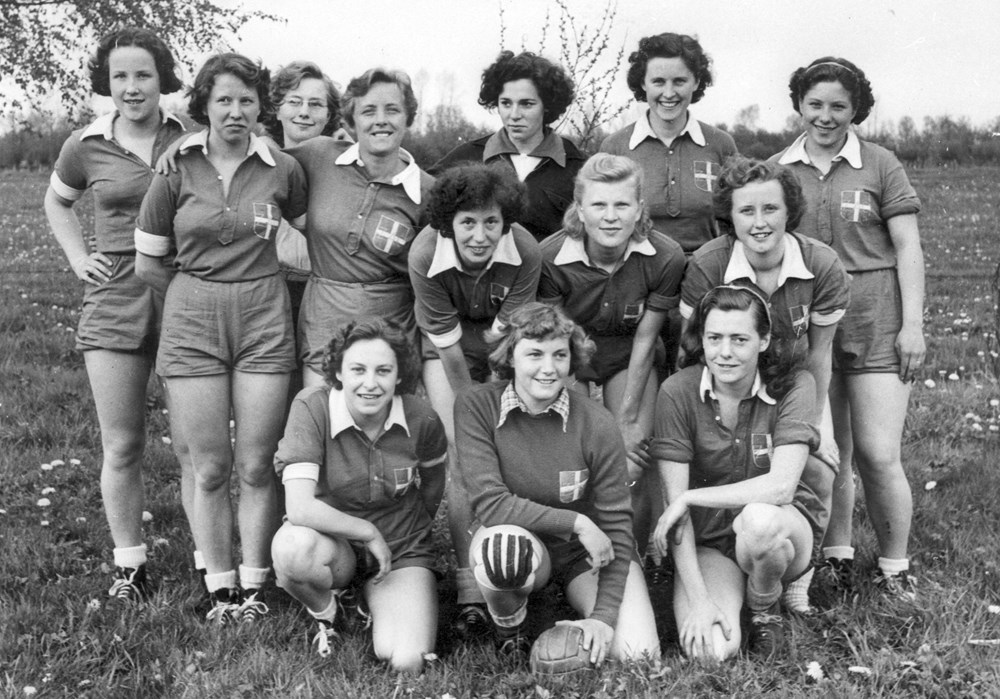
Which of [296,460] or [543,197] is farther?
[543,197]

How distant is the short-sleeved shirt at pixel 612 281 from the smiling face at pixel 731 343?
36 cm

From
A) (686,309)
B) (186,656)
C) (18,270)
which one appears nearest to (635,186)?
(686,309)

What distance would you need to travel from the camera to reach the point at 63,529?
5.10 m

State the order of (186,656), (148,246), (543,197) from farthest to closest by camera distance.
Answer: (543,197), (148,246), (186,656)

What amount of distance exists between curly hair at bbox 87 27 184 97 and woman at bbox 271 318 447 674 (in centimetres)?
142

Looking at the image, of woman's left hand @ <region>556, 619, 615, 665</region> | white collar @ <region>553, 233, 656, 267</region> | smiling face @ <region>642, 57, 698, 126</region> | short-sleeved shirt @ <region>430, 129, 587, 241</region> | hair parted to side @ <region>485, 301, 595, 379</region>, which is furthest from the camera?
short-sleeved shirt @ <region>430, 129, 587, 241</region>

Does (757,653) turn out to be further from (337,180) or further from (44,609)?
(44,609)

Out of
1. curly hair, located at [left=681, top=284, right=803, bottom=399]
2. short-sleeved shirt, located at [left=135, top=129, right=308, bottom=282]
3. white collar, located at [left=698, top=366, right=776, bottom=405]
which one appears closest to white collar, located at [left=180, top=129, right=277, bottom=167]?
short-sleeved shirt, located at [left=135, top=129, right=308, bottom=282]

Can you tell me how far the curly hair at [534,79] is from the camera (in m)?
4.70

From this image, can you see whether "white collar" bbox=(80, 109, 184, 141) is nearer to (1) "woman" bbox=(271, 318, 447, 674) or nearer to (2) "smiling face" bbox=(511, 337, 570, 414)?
(1) "woman" bbox=(271, 318, 447, 674)

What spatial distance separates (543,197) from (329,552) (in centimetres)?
184

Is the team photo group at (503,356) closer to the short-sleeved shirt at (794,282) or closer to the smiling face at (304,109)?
the short-sleeved shirt at (794,282)

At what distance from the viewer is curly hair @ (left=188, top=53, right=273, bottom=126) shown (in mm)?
4176

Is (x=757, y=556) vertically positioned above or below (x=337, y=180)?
below
